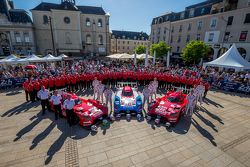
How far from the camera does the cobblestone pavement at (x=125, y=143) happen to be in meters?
4.89

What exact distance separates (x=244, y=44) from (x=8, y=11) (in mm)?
50475

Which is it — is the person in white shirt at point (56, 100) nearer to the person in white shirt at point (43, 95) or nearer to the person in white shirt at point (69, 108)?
the person in white shirt at point (69, 108)

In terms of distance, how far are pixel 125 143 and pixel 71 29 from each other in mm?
34893

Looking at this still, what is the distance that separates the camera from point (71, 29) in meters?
33.8

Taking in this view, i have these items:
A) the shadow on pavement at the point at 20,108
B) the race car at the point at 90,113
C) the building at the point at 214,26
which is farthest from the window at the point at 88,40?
the race car at the point at 90,113

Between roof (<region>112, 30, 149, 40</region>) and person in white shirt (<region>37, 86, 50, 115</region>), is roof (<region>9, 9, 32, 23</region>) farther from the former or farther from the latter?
roof (<region>112, 30, 149, 40</region>)

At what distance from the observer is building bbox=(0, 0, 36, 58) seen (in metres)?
31.2

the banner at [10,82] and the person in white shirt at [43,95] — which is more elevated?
the person in white shirt at [43,95]

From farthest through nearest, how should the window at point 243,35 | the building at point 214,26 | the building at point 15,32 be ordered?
the building at point 15,32
the building at point 214,26
the window at point 243,35

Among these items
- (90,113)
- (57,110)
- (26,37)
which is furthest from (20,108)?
(26,37)

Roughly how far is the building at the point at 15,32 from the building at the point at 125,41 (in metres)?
36.6

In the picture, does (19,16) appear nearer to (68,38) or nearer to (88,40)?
(68,38)

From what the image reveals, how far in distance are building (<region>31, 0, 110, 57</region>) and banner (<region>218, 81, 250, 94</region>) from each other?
3024 cm

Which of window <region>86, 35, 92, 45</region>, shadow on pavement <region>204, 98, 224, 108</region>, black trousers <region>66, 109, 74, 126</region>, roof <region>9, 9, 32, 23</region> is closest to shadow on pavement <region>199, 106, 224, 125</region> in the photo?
shadow on pavement <region>204, 98, 224, 108</region>
